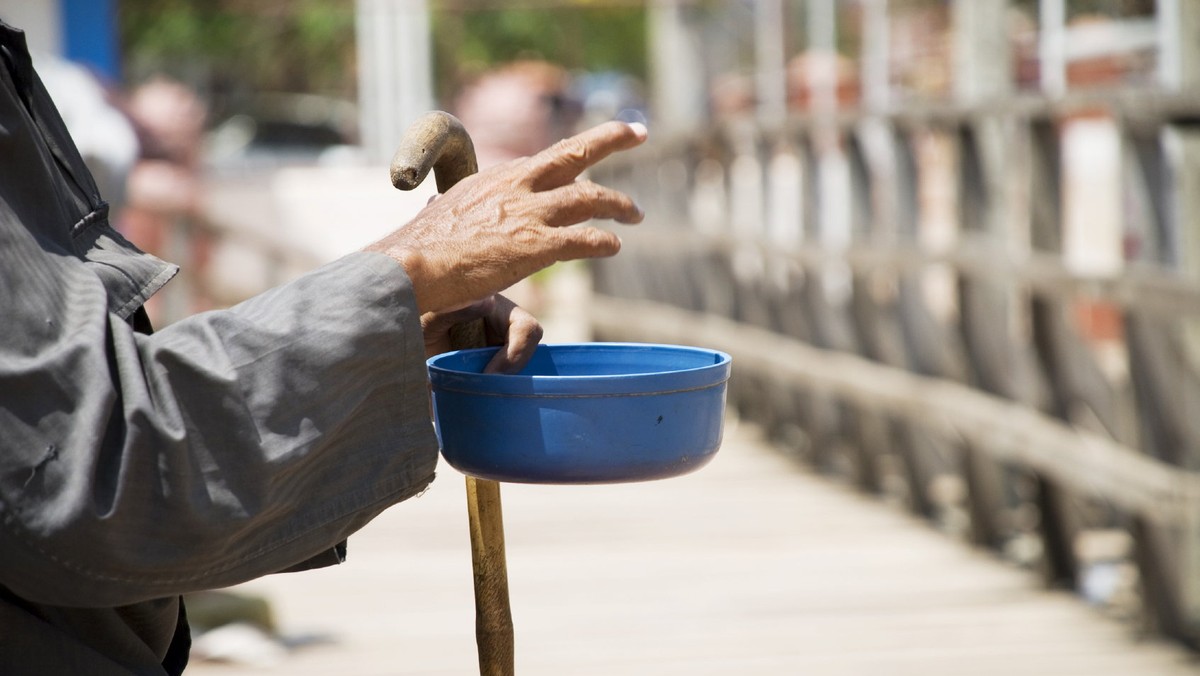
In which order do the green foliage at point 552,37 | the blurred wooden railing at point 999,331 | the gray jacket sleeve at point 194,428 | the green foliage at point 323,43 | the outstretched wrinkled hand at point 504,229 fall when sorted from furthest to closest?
the green foliage at point 552,37 → the green foliage at point 323,43 → the blurred wooden railing at point 999,331 → the outstretched wrinkled hand at point 504,229 → the gray jacket sleeve at point 194,428

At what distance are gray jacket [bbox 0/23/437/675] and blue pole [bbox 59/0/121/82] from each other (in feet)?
26.6

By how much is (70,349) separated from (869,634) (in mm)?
3009

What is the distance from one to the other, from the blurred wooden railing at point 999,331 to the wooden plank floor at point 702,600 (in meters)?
0.18

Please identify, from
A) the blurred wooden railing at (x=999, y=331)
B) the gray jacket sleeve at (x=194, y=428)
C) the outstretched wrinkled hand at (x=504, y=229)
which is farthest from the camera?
the blurred wooden railing at (x=999, y=331)

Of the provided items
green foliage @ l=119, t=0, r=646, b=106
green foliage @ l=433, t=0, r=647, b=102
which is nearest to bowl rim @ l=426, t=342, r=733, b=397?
green foliage @ l=119, t=0, r=646, b=106

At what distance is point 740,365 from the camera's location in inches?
269

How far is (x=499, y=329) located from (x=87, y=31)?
8.14 m

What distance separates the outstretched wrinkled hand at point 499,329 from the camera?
1616mm

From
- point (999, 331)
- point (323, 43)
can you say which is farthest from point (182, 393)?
point (323, 43)

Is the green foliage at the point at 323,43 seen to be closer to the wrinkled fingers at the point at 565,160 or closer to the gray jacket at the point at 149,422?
the wrinkled fingers at the point at 565,160

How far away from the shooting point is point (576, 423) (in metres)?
1.46

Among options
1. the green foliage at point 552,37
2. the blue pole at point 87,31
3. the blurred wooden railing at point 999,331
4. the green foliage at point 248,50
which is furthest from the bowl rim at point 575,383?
the green foliage at point 552,37

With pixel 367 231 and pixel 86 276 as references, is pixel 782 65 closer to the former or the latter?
pixel 367 231

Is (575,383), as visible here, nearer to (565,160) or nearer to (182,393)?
(565,160)
